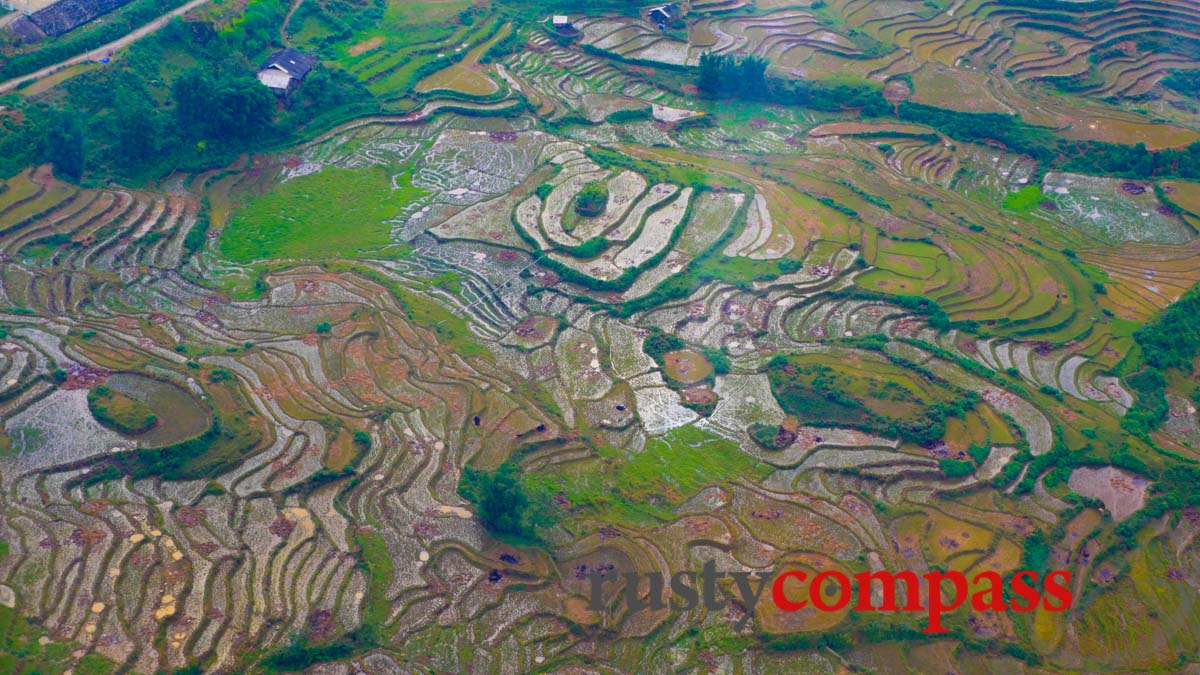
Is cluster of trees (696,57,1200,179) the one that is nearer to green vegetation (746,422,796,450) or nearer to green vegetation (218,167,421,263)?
green vegetation (218,167,421,263)

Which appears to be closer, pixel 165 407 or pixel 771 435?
pixel 165 407

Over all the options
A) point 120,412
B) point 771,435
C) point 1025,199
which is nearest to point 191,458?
point 120,412

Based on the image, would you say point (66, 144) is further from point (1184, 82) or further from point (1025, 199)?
point (1184, 82)

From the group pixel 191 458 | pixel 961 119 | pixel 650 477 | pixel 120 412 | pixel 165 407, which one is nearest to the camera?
pixel 191 458

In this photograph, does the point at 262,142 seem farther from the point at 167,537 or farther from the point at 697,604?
the point at 697,604

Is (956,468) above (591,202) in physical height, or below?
below
